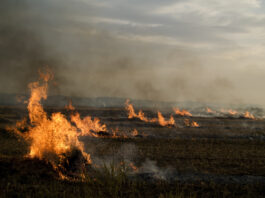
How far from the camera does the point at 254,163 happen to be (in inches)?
768

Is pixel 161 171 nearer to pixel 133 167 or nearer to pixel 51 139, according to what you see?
pixel 133 167

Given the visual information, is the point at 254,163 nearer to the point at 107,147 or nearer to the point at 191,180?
the point at 191,180

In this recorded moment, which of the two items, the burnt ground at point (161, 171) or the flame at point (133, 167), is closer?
the burnt ground at point (161, 171)

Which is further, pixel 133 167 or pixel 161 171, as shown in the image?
pixel 133 167

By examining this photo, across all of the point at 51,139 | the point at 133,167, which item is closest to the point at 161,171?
the point at 133,167

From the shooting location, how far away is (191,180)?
568 inches

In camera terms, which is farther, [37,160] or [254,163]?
[254,163]

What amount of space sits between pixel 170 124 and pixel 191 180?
101ft

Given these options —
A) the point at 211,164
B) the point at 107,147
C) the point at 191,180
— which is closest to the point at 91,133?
the point at 107,147

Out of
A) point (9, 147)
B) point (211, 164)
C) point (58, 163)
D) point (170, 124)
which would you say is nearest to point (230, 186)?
point (211, 164)

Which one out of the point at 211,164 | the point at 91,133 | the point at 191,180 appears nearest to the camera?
the point at 191,180

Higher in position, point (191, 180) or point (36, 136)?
point (36, 136)

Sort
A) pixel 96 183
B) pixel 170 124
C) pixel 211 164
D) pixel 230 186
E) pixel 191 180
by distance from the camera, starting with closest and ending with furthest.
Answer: pixel 96 183 → pixel 230 186 → pixel 191 180 → pixel 211 164 → pixel 170 124

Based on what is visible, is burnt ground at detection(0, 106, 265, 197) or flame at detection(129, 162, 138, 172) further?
flame at detection(129, 162, 138, 172)
